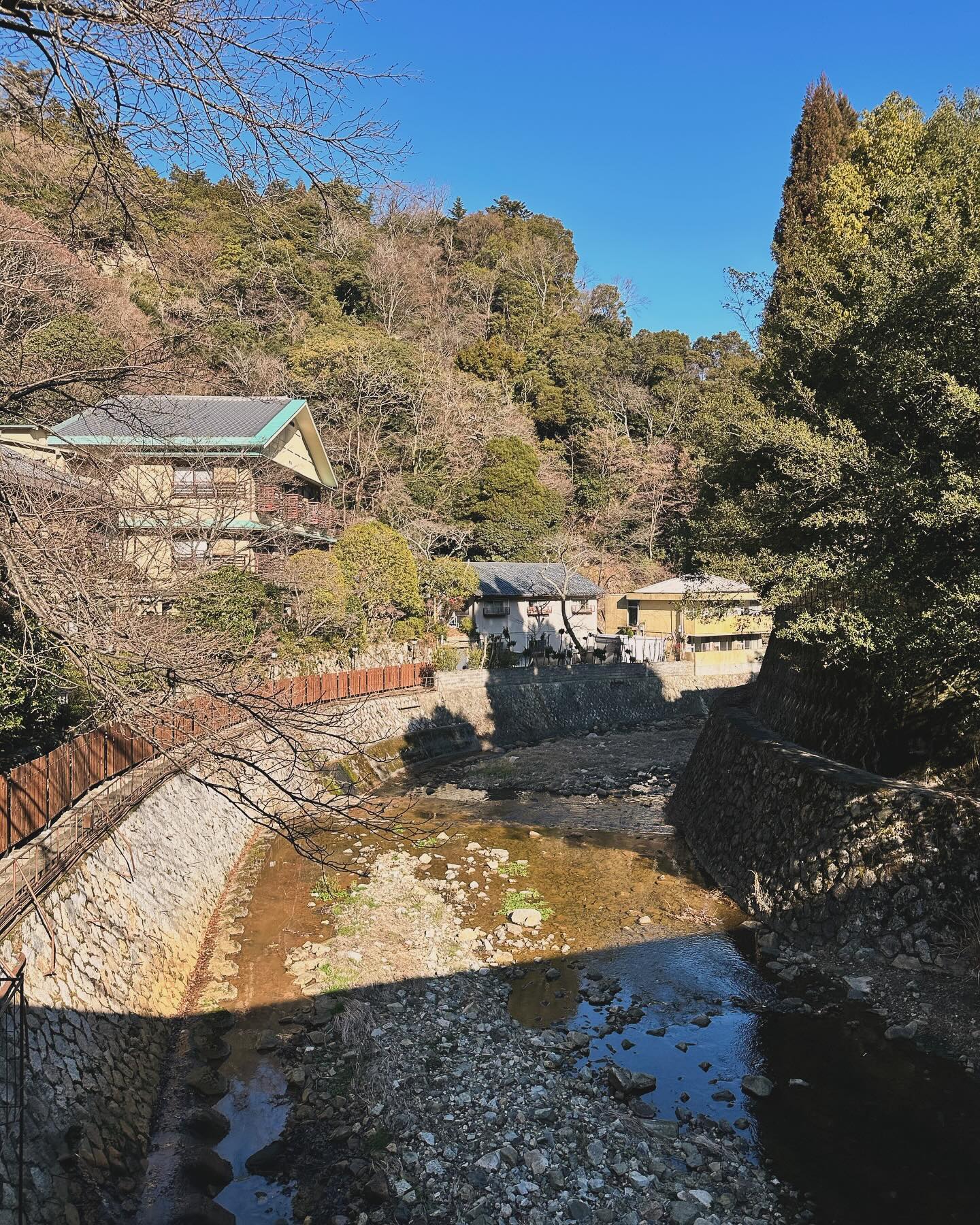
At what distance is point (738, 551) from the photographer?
1675 cm

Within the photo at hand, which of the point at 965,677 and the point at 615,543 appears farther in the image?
the point at 615,543

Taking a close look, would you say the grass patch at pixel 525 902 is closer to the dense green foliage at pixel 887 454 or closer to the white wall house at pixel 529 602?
the dense green foliage at pixel 887 454

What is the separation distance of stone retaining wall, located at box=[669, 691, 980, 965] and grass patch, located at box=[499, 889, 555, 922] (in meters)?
3.09

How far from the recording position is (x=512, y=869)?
1423 cm

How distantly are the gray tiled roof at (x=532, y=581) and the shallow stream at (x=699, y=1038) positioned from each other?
21812 millimetres

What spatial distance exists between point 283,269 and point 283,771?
1684 centimetres

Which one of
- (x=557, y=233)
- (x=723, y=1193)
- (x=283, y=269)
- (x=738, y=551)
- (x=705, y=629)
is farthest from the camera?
(x=557, y=233)

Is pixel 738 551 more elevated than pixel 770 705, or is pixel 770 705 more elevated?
pixel 738 551

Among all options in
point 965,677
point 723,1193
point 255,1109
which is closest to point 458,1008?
point 255,1109

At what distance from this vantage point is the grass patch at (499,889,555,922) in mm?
12266

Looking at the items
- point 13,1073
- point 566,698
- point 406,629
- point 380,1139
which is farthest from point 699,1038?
point 566,698

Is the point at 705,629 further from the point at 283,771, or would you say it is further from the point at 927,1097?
the point at 927,1097

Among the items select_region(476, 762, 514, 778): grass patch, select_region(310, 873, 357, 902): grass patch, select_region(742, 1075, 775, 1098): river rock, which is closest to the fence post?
select_region(310, 873, 357, 902): grass patch

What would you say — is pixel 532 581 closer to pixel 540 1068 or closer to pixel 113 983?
pixel 540 1068
